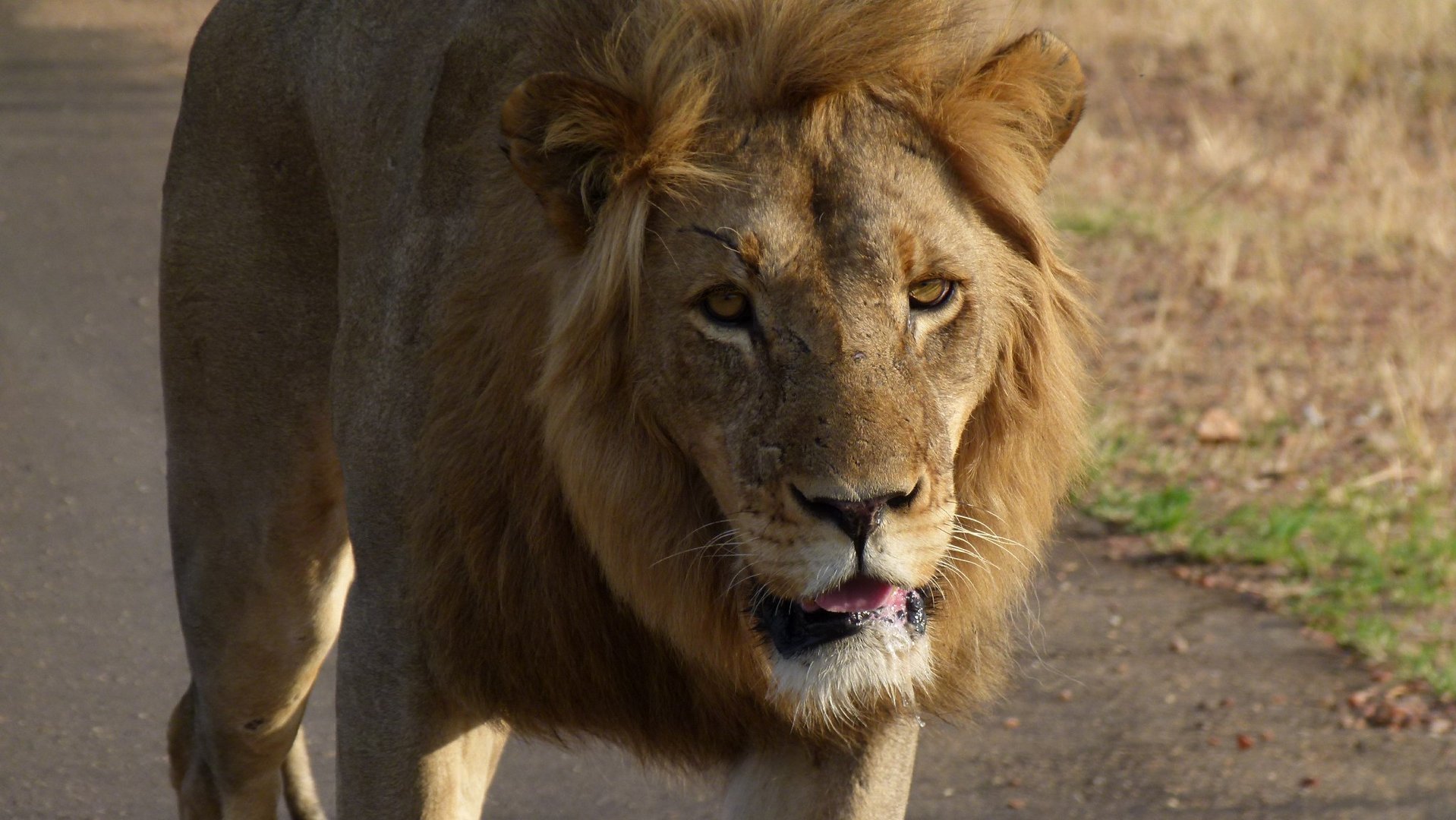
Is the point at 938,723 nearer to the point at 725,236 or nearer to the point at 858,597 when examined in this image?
the point at 858,597

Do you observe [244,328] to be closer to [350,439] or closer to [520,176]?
[350,439]

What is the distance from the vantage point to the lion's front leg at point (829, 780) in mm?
2314

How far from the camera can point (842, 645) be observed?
6.41ft

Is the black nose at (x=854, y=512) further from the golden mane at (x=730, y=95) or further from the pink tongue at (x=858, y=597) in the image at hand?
the golden mane at (x=730, y=95)

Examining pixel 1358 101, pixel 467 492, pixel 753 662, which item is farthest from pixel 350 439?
pixel 1358 101

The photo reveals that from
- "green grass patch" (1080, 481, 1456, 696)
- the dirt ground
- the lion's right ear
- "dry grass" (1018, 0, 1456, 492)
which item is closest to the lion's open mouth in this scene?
the lion's right ear

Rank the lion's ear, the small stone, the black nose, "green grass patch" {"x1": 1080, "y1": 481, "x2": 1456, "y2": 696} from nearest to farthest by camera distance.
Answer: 1. the black nose
2. the lion's ear
3. "green grass patch" {"x1": 1080, "y1": 481, "x2": 1456, "y2": 696}
4. the small stone

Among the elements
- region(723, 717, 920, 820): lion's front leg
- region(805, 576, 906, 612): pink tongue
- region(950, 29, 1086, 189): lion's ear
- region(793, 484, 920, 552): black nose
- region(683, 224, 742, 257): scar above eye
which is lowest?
region(723, 717, 920, 820): lion's front leg

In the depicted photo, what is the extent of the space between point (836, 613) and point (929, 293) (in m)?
0.38

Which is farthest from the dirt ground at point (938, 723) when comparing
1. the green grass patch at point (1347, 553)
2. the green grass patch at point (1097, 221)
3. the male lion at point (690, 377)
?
the green grass patch at point (1097, 221)

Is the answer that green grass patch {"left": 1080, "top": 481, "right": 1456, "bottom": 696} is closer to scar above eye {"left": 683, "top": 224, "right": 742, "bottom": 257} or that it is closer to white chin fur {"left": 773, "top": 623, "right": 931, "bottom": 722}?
white chin fur {"left": 773, "top": 623, "right": 931, "bottom": 722}

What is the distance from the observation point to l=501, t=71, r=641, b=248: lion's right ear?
1997 millimetres

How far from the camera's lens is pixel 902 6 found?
209 cm

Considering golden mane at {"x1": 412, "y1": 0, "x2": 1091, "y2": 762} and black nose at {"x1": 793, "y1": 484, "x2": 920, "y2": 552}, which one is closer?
black nose at {"x1": 793, "y1": 484, "x2": 920, "y2": 552}
